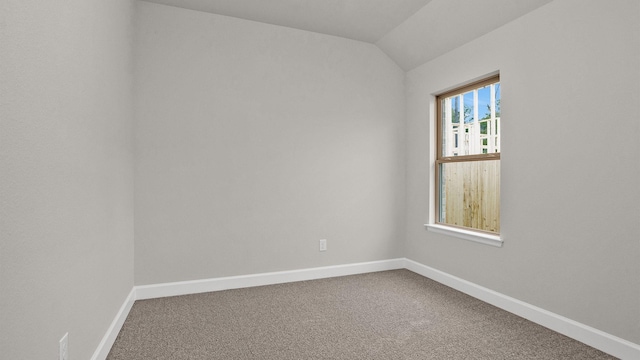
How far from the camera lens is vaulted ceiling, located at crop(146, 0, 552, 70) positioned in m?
2.72

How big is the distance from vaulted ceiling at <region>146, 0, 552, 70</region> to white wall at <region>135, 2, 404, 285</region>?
0.15m

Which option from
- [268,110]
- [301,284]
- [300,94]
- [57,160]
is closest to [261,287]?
[301,284]

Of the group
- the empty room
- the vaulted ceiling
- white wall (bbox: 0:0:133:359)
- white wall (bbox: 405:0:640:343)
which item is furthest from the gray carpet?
the vaulted ceiling

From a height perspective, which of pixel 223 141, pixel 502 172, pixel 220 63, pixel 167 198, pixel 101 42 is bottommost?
pixel 167 198

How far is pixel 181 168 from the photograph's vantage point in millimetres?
3012

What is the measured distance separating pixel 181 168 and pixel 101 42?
1321 millimetres

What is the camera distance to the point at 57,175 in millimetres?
1297

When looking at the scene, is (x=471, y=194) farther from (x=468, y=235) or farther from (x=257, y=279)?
(x=257, y=279)

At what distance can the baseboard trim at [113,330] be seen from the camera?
72.2 inches

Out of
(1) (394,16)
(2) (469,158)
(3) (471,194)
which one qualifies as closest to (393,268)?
(3) (471,194)

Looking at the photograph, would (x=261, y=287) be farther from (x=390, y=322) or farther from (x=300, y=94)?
(x=300, y=94)

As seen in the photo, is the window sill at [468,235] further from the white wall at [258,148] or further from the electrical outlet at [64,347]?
the electrical outlet at [64,347]

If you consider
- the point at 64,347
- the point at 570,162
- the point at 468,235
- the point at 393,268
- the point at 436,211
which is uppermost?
the point at 570,162

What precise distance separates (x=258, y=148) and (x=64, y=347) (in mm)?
2220
